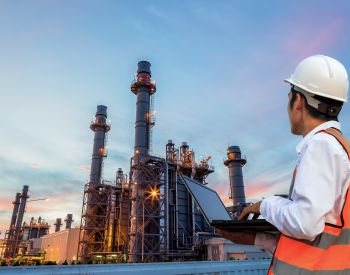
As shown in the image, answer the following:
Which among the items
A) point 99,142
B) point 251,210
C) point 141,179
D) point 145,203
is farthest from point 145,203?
point 251,210

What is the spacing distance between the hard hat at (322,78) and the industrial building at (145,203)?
2283 cm

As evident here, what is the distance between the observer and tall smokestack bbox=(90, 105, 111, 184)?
126 ft

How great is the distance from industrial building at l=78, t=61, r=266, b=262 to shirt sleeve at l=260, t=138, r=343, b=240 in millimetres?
22768

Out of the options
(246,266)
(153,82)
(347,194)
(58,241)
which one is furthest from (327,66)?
(58,241)

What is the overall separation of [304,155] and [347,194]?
0.27 metres

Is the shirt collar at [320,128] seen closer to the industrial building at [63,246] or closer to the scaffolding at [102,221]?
the scaffolding at [102,221]

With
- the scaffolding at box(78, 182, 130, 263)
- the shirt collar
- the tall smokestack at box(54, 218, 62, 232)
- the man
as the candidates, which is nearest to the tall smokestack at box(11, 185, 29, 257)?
the tall smokestack at box(54, 218, 62, 232)

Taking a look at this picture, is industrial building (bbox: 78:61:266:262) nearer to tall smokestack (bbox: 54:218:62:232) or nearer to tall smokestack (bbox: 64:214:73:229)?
tall smokestack (bbox: 64:214:73:229)

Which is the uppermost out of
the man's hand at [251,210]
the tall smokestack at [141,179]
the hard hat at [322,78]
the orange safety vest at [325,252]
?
the tall smokestack at [141,179]

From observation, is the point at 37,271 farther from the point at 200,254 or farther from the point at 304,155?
the point at 200,254

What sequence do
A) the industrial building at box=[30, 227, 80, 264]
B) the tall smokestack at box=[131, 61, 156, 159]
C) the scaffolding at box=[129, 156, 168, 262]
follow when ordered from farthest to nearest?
the industrial building at box=[30, 227, 80, 264] → the tall smokestack at box=[131, 61, 156, 159] → the scaffolding at box=[129, 156, 168, 262]

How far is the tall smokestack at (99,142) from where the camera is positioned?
3853 centimetres

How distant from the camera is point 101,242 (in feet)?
114

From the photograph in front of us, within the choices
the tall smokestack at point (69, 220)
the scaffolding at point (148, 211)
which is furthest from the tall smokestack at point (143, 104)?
the tall smokestack at point (69, 220)
